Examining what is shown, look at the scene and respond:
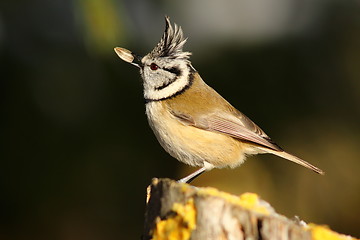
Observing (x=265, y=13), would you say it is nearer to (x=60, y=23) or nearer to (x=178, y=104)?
(x=60, y=23)

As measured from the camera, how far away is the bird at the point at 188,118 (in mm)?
4359

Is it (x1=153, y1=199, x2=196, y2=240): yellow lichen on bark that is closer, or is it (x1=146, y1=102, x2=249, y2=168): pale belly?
(x1=153, y1=199, x2=196, y2=240): yellow lichen on bark

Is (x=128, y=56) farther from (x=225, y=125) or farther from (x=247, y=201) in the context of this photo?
(x=247, y=201)

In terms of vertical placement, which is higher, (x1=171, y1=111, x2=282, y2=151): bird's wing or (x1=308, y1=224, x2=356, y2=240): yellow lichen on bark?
(x1=171, y1=111, x2=282, y2=151): bird's wing

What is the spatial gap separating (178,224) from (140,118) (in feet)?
14.8

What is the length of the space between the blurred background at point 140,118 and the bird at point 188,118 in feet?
7.09

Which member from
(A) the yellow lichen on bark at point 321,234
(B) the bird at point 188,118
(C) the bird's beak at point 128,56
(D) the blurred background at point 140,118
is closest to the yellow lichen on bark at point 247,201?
(A) the yellow lichen on bark at point 321,234

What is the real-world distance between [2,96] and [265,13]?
11.0ft

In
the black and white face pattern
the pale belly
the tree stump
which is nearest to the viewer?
the tree stump

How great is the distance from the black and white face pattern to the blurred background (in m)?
2.12

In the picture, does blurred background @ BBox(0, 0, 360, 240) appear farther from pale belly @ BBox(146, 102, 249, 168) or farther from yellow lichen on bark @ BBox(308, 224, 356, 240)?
yellow lichen on bark @ BBox(308, 224, 356, 240)

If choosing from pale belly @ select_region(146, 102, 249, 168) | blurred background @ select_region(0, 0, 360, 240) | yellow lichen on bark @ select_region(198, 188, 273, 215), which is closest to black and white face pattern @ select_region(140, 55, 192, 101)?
pale belly @ select_region(146, 102, 249, 168)

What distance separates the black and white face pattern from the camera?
4.55 m

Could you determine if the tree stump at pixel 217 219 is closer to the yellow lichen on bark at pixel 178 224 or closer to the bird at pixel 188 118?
→ the yellow lichen on bark at pixel 178 224
